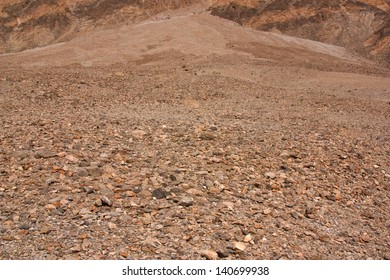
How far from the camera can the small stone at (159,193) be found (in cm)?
545

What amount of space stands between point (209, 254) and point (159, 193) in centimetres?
142

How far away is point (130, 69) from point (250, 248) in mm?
16080

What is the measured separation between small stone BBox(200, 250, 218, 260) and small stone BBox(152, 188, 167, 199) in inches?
50.2

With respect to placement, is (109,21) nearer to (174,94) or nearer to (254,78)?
(254,78)

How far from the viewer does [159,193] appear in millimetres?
5516

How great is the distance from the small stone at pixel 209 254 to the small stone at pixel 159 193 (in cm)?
127

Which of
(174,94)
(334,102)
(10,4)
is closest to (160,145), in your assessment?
(174,94)

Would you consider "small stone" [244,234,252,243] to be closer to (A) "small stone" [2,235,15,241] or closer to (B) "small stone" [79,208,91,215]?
(B) "small stone" [79,208,91,215]

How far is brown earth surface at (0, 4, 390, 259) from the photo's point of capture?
461 cm

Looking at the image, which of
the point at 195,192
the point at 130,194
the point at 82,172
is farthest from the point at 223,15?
the point at 130,194

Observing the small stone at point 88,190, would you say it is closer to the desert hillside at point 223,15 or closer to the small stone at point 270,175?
the small stone at point 270,175

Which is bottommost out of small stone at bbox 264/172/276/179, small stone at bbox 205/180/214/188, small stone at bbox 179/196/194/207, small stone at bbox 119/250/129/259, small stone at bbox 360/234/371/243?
small stone at bbox 360/234/371/243

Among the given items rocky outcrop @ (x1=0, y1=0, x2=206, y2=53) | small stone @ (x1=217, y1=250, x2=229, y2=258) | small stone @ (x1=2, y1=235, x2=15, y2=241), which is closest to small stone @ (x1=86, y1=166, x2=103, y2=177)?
small stone @ (x1=2, y1=235, x2=15, y2=241)

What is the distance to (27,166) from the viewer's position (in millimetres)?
5996
